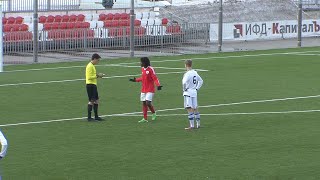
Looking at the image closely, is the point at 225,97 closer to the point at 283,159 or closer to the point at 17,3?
the point at 283,159

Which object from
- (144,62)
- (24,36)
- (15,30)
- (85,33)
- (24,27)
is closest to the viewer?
(144,62)

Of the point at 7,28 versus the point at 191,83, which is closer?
the point at 191,83

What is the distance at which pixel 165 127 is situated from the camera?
2428 cm

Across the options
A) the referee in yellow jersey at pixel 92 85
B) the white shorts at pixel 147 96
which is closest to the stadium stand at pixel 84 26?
the referee in yellow jersey at pixel 92 85

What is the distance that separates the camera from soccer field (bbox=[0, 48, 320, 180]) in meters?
18.8

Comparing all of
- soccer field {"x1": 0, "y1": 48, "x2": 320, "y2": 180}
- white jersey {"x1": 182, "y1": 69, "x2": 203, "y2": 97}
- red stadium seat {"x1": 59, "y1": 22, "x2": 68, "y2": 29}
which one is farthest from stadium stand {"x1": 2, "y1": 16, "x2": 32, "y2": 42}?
white jersey {"x1": 182, "y1": 69, "x2": 203, "y2": 97}

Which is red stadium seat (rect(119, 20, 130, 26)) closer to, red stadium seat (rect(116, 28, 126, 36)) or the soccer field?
red stadium seat (rect(116, 28, 126, 36))

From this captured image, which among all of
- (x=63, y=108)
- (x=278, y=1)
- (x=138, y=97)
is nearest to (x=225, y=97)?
(x=138, y=97)

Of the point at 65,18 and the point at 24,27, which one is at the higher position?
the point at 65,18

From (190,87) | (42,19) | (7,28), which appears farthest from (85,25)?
(190,87)

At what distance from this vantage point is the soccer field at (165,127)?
18.8 metres

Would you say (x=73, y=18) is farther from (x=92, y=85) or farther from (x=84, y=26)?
(x=92, y=85)

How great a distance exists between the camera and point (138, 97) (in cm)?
3034

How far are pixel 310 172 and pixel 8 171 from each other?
5.73 metres
